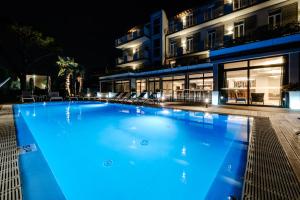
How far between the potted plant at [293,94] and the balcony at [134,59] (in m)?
17.7

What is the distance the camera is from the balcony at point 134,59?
76.4 feet

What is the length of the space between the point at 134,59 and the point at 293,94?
65.3 ft

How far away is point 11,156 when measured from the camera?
2725 millimetres

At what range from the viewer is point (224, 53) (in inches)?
411

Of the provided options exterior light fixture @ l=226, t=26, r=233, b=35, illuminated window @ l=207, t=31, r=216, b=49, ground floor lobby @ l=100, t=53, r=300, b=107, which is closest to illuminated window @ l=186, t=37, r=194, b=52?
illuminated window @ l=207, t=31, r=216, b=49

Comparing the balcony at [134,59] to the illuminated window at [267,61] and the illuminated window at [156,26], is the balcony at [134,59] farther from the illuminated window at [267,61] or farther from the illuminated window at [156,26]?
the illuminated window at [267,61]

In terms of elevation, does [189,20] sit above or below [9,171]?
above

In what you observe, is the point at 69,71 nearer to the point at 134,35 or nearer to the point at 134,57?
the point at 134,57

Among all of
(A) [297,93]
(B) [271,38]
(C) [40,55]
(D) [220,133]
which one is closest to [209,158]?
(D) [220,133]

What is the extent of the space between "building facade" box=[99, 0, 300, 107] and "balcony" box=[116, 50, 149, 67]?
1.21 feet

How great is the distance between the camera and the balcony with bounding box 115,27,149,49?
22.9 metres

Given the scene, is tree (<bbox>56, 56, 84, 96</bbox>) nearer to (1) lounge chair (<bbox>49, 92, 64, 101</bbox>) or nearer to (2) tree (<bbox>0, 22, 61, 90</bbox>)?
(2) tree (<bbox>0, 22, 61, 90</bbox>)

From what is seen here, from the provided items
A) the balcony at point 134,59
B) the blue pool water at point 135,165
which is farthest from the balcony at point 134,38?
the blue pool water at point 135,165

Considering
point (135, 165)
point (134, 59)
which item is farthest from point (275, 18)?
point (134, 59)
